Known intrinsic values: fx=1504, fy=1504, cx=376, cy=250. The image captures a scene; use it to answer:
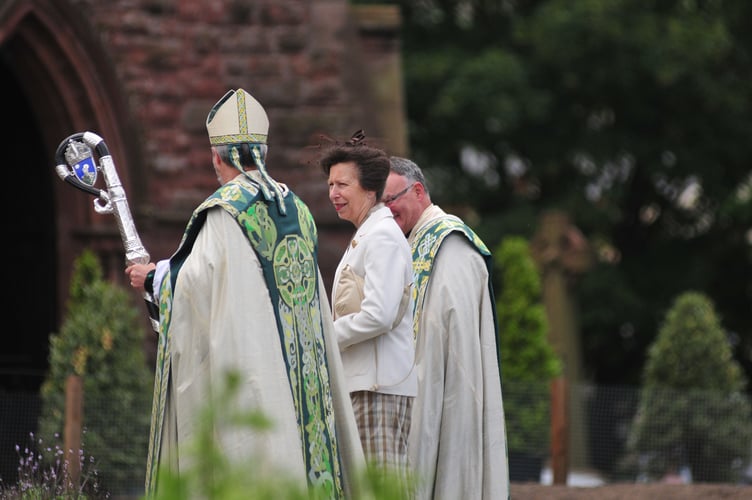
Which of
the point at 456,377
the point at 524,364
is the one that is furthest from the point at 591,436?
the point at 456,377

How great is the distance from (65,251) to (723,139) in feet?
36.0

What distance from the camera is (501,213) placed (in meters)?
19.2

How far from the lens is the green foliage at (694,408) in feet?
37.6

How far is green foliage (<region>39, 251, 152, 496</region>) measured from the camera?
948 centimetres

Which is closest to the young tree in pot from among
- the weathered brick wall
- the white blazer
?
the weathered brick wall

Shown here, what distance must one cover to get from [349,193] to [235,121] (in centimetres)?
60

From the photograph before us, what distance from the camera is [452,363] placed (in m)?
5.76

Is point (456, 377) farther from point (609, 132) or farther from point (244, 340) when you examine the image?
point (609, 132)

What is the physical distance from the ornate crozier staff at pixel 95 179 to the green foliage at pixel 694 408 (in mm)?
7092

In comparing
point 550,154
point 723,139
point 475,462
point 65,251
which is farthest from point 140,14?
point 723,139

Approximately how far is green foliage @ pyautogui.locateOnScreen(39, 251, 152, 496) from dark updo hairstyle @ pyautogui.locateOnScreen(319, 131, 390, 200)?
461cm

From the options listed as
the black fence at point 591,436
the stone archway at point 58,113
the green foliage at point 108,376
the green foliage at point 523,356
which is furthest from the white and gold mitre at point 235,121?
the green foliage at point 523,356

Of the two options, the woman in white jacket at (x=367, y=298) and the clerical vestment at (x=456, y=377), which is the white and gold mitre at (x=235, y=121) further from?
the clerical vestment at (x=456, y=377)

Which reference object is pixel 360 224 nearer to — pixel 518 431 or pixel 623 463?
pixel 518 431
